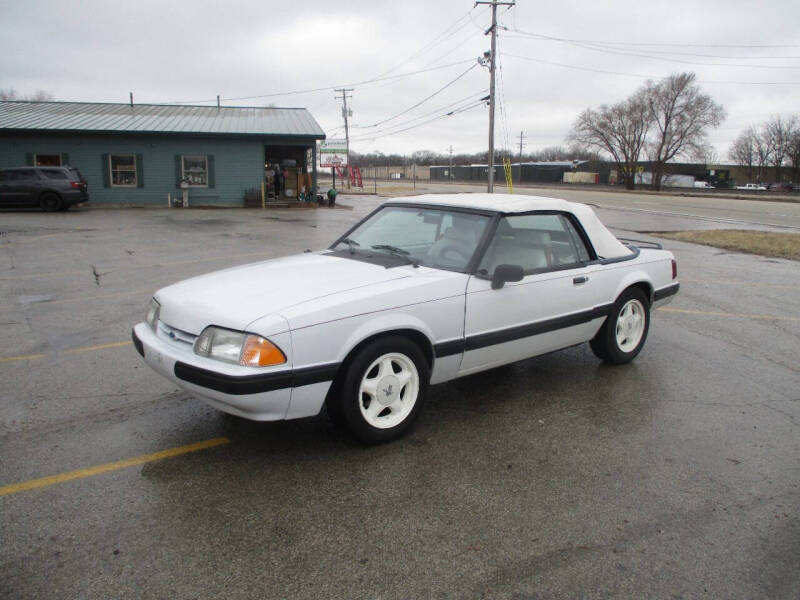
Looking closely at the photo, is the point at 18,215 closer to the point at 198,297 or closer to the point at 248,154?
the point at 248,154

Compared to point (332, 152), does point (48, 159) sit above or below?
below

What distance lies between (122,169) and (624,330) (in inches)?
991

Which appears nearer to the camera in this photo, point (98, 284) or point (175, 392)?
point (175, 392)

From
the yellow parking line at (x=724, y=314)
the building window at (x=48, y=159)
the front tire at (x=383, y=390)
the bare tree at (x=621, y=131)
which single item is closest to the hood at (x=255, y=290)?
the front tire at (x=383, y=390)

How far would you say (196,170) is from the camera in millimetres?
26203

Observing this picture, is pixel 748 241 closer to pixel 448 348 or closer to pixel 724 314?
pixel 724 314

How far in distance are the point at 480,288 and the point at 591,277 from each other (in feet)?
4.21

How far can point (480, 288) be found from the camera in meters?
4.00

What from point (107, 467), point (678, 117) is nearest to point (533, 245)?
point (107, 467)

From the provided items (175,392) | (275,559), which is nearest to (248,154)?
(175,392)

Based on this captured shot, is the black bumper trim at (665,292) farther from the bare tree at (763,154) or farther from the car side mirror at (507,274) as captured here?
the bare tree at (763,154)

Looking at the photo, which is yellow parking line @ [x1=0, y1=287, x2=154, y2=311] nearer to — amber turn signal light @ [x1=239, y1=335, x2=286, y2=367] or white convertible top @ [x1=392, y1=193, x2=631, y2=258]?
white convertible top @ [x1=392, y1=193, x2=631, y2=258]

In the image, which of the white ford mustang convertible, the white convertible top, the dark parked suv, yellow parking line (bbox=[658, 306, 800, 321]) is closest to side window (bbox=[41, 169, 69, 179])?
the dark parked suv

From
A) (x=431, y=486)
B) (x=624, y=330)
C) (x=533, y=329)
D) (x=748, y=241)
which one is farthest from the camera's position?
(x=748, y=241)
